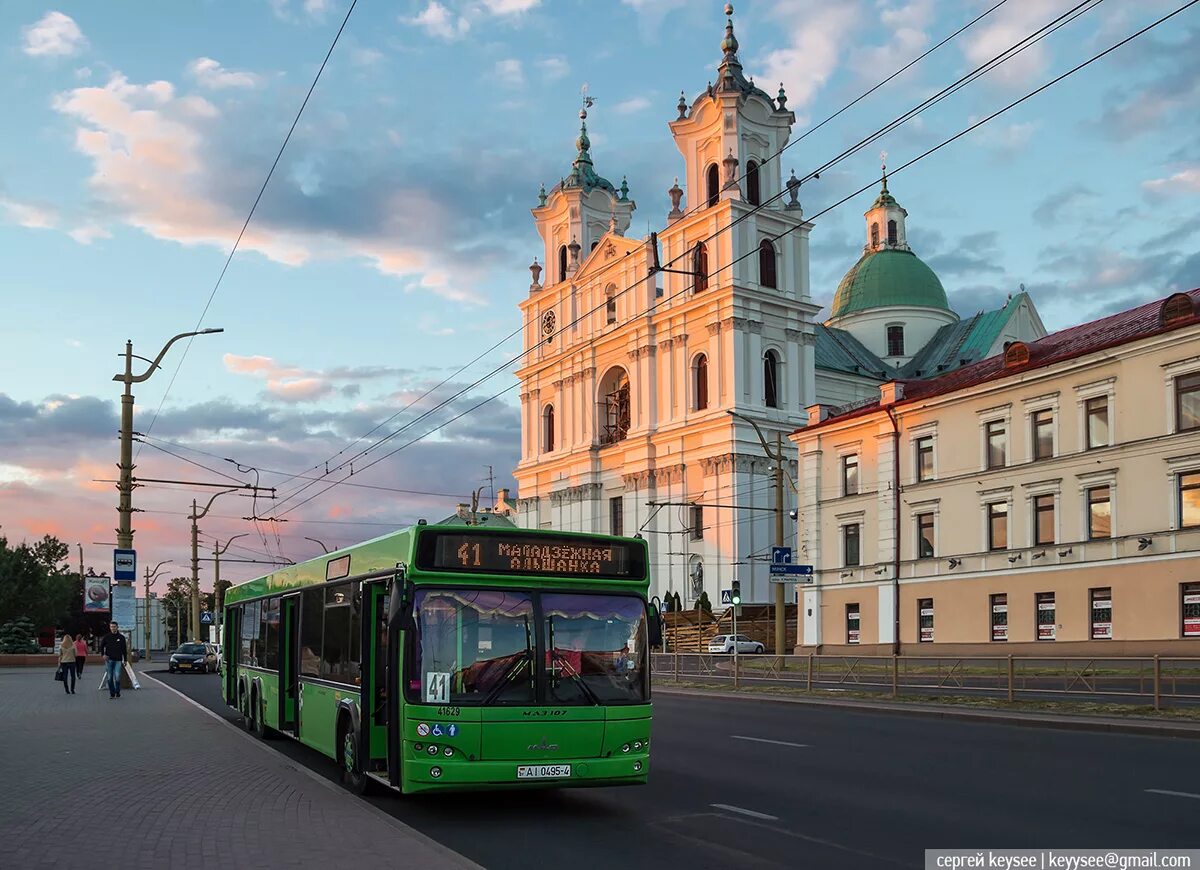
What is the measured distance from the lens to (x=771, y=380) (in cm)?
7956

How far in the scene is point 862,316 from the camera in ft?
315

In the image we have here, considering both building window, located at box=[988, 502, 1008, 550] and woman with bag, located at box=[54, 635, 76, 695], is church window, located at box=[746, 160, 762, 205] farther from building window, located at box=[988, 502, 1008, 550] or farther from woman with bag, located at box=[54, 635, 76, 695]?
woman with bag, located at box=[54, 635, 76, 695]

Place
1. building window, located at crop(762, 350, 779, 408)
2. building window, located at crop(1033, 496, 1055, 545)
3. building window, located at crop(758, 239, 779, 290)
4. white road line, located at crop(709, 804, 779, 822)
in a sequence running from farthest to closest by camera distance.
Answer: building window, located at crop(758, 239, 779, 290)
building window, located at crop(762, 350, 779, 408)
building window, located at crop(1033, 496, 1055, 545)
white road line, located at crop(709, 804, 779, 822)

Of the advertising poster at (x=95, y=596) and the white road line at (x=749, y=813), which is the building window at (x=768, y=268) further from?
the white road line at (x=749, y=813)

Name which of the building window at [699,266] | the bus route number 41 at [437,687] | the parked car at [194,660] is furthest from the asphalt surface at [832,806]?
the building window at [699,266]

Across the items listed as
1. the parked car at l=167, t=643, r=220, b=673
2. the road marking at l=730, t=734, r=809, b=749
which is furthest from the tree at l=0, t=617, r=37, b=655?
the road marking at l=730, t=734, r=809, b=749

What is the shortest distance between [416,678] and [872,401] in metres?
43.1

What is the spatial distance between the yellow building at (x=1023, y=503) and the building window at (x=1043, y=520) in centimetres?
6

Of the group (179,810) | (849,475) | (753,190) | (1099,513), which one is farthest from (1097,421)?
(753,190)

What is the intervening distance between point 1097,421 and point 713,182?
44.5 meters

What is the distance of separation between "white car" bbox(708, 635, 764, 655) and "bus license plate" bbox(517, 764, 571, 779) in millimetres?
52259

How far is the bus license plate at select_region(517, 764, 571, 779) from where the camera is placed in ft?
36.3

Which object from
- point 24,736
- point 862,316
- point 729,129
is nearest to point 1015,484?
point 24,736

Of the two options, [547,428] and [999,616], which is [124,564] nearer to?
[999,616]
